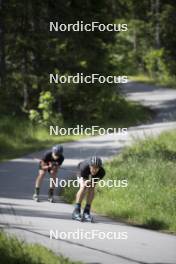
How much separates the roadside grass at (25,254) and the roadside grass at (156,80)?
38.9m

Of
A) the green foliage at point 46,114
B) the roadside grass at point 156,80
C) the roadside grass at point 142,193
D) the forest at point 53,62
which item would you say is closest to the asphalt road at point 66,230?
the roadside grass at point 142,193

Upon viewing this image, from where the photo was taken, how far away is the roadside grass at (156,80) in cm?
4975

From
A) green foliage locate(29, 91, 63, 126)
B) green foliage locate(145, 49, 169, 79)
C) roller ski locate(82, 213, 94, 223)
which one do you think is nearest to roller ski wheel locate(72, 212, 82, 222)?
roller ski locate(82, 213, 94, 223)

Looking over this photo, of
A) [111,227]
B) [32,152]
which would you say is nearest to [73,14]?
[32,152]

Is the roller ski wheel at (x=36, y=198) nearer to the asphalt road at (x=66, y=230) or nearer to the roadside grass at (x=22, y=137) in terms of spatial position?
the asphalt road at (x=66, y=230)

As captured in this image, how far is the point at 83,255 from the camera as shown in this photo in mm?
11016

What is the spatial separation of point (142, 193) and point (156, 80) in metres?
36.6

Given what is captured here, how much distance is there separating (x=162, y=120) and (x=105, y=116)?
276 cm

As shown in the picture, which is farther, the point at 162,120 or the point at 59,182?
the point at 162,120

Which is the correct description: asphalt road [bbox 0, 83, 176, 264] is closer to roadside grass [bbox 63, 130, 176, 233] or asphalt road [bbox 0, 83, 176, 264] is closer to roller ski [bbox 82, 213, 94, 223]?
roller ski [bbox 82, 213, 94, 223]

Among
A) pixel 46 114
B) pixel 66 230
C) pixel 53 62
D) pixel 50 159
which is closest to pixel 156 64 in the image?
pixel 53 62

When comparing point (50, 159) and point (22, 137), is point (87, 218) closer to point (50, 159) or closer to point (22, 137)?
point (50, 159)

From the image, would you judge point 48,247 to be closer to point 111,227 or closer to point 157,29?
point 111,227

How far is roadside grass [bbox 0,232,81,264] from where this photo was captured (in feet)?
32.8
